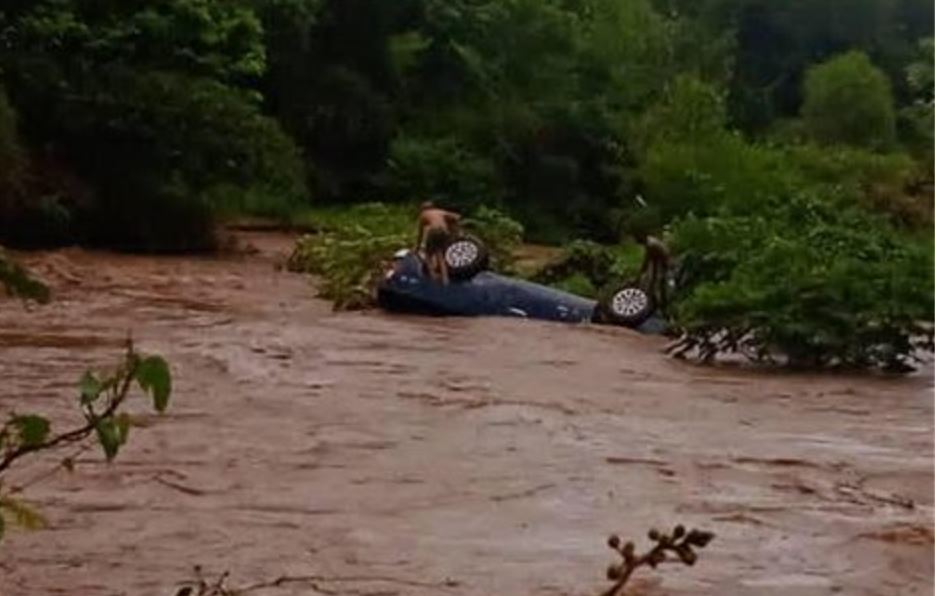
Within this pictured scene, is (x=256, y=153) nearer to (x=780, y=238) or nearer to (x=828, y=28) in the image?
(x=780, y=238)

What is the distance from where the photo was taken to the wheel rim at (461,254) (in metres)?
20.6

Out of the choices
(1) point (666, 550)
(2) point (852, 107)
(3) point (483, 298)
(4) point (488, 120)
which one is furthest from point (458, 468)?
(2) point (852, 107)

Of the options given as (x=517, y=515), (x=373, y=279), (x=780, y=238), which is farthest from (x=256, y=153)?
(x=517, y=515)

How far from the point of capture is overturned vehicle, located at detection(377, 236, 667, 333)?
67.4 ft

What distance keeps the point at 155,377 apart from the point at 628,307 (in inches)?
722

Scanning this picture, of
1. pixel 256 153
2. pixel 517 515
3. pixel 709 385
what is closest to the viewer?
pixel 517 515

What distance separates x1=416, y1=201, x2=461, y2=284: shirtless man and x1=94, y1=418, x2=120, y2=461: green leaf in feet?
59.4

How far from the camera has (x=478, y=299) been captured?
20.7m

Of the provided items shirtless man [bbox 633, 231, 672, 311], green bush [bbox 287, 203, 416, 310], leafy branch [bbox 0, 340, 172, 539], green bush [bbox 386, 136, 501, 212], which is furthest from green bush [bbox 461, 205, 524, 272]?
leafy branch [bbox 0, 340, 172, 539]

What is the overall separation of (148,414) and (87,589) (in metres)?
4.56

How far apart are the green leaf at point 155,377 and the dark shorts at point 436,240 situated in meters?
18.1

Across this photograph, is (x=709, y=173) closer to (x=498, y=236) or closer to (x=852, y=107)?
(x=498, y=236)

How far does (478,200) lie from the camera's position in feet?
134

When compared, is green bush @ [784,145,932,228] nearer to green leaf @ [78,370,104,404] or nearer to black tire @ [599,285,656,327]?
black tire @ [599,285,656,327]
